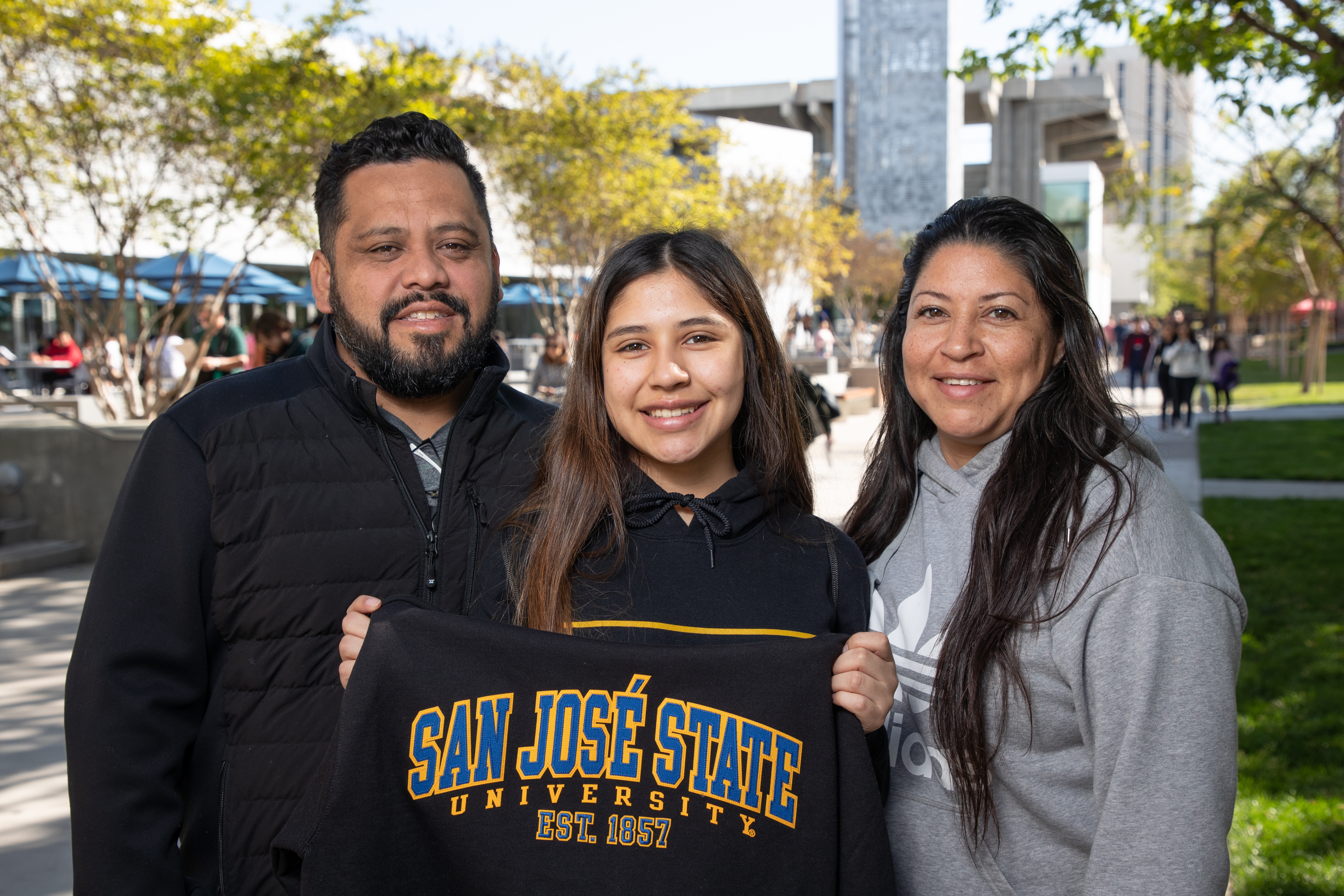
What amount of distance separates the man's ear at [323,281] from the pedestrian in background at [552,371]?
1138 cm

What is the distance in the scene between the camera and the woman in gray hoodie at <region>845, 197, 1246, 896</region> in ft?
5.84

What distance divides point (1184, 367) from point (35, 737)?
18.0 meters

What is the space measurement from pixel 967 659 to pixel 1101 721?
0.27m

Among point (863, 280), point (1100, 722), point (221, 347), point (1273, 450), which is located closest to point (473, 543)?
point (1100, 722)

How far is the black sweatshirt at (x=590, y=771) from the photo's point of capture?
6.25ft

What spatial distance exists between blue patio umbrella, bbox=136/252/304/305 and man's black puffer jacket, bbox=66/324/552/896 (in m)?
13.1

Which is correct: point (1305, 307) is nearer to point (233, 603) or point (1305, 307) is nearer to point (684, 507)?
point (684, 507)

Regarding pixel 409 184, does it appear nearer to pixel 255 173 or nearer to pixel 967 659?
pixel 967 659

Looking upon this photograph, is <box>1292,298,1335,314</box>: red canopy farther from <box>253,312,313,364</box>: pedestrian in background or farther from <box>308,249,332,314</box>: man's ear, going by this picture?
<box>308,249,332,314</box>: man's ear

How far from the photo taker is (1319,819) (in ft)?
14.0

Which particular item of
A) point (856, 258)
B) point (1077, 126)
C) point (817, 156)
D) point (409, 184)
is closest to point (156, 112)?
point (409, 184)

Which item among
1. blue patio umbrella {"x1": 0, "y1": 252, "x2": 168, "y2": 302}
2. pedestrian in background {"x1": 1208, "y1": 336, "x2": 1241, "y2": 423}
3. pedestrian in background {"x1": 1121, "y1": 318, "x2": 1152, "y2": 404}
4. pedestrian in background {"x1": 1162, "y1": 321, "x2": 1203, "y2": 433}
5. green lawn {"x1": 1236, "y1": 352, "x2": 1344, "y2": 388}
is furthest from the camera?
green lawn {"x1": 1236, "y1": 352, "x2": 1344, "y2": 388}

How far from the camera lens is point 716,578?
2.15 m

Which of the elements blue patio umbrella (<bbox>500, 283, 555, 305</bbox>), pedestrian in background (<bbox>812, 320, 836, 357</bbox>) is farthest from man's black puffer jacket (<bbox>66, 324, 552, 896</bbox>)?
pedestrian in background (<bbox>812, 320, 836, 357</bbox>)
